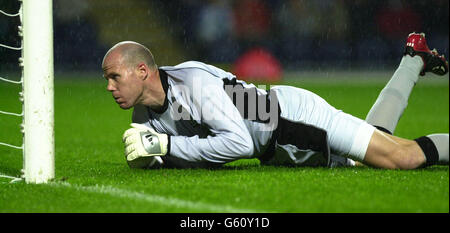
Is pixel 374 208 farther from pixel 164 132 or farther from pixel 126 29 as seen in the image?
pixel 126 29

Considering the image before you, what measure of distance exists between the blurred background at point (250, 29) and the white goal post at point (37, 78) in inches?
573

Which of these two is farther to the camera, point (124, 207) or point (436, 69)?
point (436, 69)

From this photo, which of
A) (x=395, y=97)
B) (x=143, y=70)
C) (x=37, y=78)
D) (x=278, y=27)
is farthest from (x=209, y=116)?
(x=278, y=27)

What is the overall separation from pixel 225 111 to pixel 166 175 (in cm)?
64

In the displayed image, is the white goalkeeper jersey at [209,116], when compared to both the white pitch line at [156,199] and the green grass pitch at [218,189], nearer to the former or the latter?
the green grass pitch at [218,189]

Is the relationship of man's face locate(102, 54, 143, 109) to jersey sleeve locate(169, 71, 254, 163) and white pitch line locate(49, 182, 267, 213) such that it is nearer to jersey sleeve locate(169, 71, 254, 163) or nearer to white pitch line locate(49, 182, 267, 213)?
jersey sleeve locate(169, 71, 254, 163)

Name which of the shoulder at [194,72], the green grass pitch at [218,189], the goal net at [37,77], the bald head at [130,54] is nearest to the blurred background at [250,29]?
the green grass pitch at [218,189]

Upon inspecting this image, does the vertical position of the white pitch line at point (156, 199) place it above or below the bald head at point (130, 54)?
below

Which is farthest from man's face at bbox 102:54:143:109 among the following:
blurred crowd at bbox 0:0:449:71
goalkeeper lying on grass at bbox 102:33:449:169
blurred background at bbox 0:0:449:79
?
blurred crowd at bbox 0:0:449:71

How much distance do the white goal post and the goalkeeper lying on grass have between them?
49 cm

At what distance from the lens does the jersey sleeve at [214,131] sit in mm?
4645

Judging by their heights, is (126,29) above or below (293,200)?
above

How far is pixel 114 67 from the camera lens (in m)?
4.74
